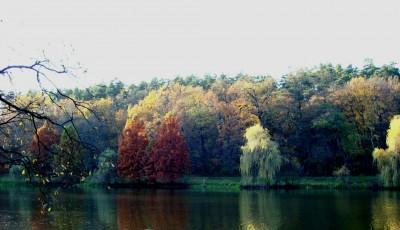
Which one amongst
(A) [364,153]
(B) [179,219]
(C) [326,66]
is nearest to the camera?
(B) [179,219]

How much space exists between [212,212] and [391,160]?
965 inches

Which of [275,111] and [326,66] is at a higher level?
[326,66]

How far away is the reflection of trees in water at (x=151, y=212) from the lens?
30328 mm

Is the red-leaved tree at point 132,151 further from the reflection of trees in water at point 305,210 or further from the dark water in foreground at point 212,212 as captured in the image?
the reflection of trees in water at point 305,210

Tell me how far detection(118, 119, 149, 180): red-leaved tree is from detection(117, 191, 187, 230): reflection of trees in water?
13.8 metres

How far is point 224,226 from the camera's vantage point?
29641 millimetres

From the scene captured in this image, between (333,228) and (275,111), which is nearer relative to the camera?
(333,228)

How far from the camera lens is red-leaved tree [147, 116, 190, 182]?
61781 mm

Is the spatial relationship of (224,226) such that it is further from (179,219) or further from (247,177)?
(247,177)

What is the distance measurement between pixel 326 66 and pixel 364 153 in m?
25.5

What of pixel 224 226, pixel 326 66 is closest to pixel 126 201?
pixel 224 226

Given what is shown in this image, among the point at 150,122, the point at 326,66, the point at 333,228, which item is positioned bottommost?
the point at 333,228

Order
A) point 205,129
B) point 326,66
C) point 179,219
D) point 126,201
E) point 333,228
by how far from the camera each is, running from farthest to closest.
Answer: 1. point 326,66
2. point 205,129
3. point 126,201
4. point 179,219
5. point 333,228

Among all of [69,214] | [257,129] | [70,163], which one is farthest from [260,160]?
[70,163]
